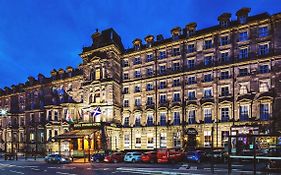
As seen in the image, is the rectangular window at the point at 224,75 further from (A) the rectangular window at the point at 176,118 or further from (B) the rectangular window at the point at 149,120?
(B) the rectangular window at the point at 149,120

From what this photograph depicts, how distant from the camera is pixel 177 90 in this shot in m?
49.5

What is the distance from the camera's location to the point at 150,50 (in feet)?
175

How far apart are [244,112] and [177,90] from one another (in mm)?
12048

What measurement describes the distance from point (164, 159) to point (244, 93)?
58.6 ft

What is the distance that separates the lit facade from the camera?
41969 mm

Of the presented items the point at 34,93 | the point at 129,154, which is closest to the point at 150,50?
the point at 129,154

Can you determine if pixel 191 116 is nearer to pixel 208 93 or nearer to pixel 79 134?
pixel 208 93

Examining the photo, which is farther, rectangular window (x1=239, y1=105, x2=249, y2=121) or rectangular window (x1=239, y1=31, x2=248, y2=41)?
rectangular window (x1=239, y1=31, x2=248, y2=41)

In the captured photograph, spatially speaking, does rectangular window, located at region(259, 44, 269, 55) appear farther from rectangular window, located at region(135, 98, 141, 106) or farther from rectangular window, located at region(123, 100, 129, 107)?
rectangular window, located at region(123, 100, 129, 107)

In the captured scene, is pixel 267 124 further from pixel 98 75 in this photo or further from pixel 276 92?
pixel 98 75

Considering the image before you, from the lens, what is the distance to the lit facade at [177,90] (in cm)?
4197

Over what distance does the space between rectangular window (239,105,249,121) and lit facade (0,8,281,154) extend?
0.47ft

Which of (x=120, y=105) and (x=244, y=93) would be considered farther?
(x=120, y=105)

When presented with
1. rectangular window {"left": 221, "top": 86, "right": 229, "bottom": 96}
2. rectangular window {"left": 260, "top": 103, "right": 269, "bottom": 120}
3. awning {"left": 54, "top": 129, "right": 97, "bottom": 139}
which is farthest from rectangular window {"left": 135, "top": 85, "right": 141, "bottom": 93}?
rectangular window {"left": 260, "top": 103, "right": 269, "bottom": 120}
